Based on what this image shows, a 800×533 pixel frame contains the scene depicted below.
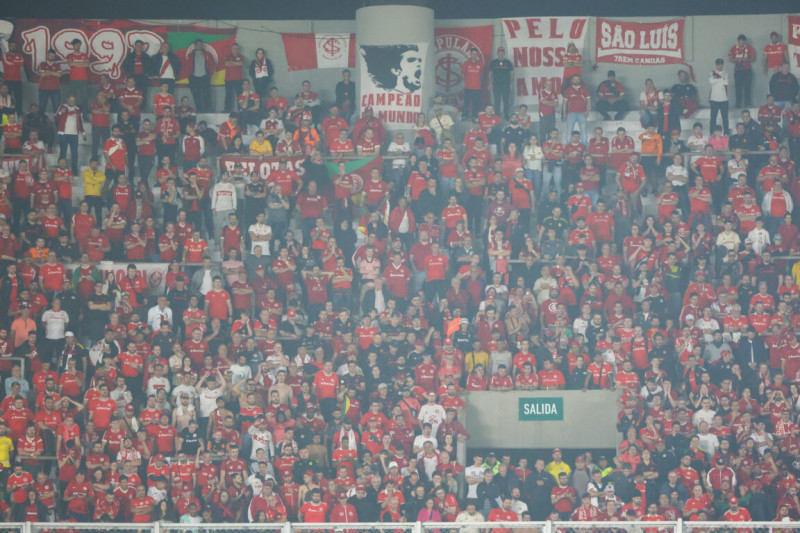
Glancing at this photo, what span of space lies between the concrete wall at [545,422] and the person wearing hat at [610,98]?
7.34 m

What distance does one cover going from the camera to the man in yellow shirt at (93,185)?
979 inches

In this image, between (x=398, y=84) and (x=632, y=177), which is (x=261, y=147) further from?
(x=632, y=177)

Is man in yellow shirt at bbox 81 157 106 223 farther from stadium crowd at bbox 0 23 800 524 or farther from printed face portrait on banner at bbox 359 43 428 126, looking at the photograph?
printed face portrait on banner at bbox 359 43 428 126

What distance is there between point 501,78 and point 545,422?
7.96m

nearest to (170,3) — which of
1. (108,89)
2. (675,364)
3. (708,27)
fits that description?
(108,89)

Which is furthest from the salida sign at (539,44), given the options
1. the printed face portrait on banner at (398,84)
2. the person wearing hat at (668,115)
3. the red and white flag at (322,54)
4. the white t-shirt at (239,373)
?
the white t-shirt at (239,373)

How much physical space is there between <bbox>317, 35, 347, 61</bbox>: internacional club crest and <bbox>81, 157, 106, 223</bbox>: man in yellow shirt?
5464 mm

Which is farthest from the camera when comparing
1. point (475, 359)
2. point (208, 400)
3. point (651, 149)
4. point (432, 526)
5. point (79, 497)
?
point (651, 149)

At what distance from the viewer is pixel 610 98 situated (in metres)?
27.1

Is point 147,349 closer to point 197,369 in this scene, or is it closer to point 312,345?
point 197,369

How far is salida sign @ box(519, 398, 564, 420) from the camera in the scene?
21.8 metres

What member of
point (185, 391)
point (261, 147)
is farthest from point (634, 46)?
point (185, 391)

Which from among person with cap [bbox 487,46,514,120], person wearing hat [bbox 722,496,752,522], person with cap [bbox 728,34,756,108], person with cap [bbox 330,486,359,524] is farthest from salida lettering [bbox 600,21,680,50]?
person with cap [bbox 330,486,359,524]

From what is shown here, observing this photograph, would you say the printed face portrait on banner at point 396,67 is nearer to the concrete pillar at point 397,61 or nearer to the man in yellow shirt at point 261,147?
the concrete pillar at point 397,61
